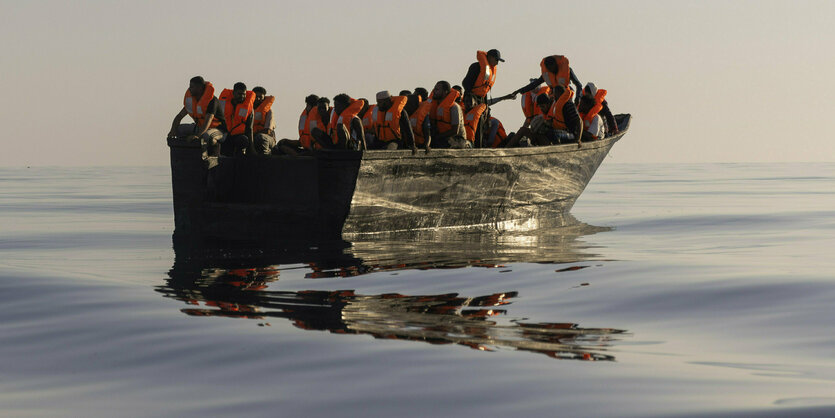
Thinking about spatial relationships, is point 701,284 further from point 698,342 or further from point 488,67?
point 488,67

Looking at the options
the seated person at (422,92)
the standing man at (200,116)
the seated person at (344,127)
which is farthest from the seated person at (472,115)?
the standing man at (200,116)

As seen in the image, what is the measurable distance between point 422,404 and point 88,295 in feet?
18.7

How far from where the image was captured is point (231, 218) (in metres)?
17.5

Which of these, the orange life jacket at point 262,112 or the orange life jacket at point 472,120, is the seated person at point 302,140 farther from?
the orange life jacket at point 472,120

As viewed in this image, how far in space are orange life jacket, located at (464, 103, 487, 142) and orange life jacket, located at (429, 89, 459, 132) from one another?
1.28 metres

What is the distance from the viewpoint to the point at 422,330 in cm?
766

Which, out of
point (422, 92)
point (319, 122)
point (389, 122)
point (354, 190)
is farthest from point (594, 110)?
point (354, 190)

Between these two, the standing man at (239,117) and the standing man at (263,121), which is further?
the standing man at (263,121)

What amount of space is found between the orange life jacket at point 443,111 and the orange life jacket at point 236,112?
319 centimetres

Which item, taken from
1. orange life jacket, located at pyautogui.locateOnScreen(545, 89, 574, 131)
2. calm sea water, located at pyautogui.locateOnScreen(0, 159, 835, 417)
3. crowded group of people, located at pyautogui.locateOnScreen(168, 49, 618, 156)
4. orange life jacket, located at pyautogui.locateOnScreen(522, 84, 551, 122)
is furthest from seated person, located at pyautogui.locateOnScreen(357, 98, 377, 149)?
orange life jacket, located at pyautogui.locateOnScreen(522, 84, 551, 122)

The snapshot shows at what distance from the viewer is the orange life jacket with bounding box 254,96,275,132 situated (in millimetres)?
18453

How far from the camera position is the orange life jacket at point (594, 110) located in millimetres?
20406

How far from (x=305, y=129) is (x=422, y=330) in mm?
11471

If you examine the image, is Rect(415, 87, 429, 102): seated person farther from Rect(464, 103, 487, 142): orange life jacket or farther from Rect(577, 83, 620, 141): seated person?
Rect(577, 83, 620, 141): seated person
